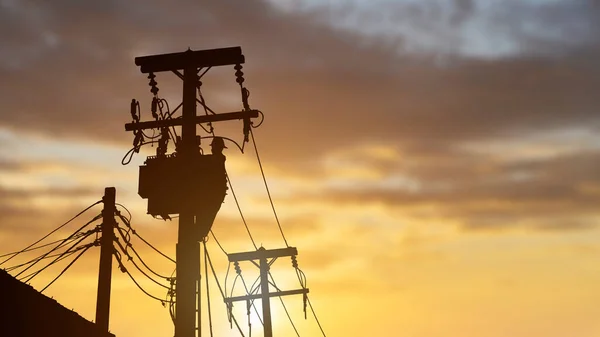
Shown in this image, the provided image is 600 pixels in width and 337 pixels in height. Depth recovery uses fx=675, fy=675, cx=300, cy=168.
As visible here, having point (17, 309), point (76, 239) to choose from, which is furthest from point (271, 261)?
point (17, 309)

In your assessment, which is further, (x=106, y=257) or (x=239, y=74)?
(x=106, y=257)

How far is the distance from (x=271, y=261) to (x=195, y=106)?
12.7 meters

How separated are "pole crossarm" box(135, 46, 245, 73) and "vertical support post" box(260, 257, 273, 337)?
12.0 meters

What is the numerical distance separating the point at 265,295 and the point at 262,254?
5.45 ft

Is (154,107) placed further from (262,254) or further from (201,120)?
(262,254)

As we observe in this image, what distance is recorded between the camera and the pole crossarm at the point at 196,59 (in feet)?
46.9

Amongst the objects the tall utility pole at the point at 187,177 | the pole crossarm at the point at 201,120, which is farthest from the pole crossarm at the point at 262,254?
the pole crossarm at the point at 201,120

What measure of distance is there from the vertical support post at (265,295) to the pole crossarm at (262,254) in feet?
0.64

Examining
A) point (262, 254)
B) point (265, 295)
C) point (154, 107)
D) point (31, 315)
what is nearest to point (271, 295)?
point (265, 295)

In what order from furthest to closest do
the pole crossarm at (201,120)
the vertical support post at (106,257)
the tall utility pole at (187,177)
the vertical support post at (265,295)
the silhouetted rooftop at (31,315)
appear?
the vertical support post at (265,295) < the vertical support post at (106,257) < the pole crossarm at (201,120) < the silhouetted rooftop at (31,315) < the tall utility pole at (187,177)

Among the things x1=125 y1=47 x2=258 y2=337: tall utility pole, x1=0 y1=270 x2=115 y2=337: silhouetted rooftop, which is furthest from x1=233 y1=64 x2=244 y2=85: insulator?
x1=0 y1=270 x2=115 y2=337: silhouetted rooftop

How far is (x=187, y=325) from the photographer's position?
12695 millimetres

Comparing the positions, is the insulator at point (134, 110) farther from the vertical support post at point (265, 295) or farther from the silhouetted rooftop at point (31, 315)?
the vertical support post at point (265, 295)

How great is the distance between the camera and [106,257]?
19.0 metres
